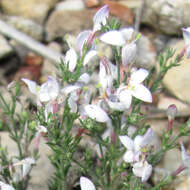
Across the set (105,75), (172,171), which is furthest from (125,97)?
(172,171)

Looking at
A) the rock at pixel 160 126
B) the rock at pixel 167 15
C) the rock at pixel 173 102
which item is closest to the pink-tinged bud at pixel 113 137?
the rock at pixel 160 126

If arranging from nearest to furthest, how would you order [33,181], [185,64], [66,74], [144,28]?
1. [66,74]
2. [33,181]
3. [185,64]
4. [144,28]

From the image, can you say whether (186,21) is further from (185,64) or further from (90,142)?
(90,142)

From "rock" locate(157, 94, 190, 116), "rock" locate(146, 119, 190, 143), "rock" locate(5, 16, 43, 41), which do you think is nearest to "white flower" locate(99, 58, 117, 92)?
"rock" locate(146, 119, 190, 143)

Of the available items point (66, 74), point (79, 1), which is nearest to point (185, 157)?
point (66, 74)

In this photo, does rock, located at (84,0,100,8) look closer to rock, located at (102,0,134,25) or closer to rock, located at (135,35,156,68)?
rock, located at (102,0,134,25)

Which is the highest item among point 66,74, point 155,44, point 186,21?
point 66,74
